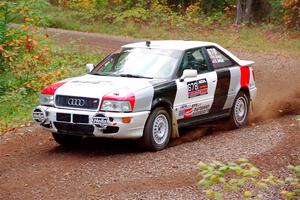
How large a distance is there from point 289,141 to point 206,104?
5.08 feet

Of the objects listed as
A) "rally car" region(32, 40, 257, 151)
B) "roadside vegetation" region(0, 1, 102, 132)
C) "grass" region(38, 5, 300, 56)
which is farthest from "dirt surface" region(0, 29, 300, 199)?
"grass" region(38, 5, 300, 56)

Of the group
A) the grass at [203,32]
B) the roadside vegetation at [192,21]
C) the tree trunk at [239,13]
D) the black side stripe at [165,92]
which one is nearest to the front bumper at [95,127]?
the black side stripe at [165,92]

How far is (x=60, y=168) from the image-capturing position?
9047mm

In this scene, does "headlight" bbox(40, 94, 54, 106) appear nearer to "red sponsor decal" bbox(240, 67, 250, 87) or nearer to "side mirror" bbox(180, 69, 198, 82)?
"side mirror" bbox(180, 69, 198, 82)

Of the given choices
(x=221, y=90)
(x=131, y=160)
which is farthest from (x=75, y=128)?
(x=221, y=90)

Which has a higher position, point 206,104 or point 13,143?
point 206,104

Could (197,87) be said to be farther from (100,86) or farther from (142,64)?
(100,86)

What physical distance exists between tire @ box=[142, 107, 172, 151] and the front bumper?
10 centimetres

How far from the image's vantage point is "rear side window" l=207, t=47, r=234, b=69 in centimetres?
1165

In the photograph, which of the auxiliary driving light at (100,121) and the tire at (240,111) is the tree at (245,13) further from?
the auxiliary driving light at (100,121)

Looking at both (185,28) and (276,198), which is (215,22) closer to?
(185,28)

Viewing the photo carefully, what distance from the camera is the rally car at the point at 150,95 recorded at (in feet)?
31.3

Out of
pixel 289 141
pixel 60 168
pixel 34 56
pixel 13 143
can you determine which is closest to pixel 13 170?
pixel 60 168

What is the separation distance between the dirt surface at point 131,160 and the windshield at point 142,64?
113cm
